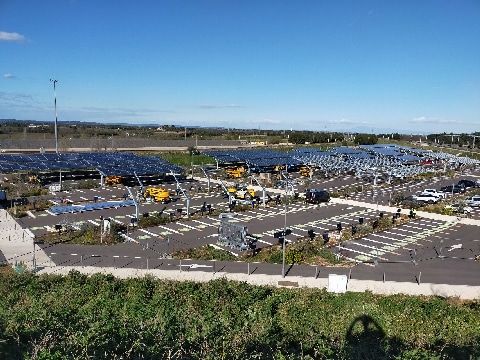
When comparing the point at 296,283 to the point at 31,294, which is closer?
the point at 31,294

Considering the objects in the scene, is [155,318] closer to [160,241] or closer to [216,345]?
[216,345]

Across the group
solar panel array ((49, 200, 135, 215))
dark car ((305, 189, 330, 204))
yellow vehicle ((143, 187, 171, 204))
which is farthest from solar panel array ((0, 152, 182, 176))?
dark car ((305, 189, 330, 204))

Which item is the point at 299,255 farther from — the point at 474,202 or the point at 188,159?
the point at 188,159

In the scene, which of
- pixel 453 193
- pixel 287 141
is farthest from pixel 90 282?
pixel 287 141

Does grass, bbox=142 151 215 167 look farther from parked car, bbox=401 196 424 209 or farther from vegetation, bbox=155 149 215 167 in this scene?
parked car, bbox=401 196 424 209

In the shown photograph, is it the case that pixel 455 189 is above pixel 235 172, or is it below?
below

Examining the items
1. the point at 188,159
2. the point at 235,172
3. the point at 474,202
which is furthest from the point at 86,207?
the point at 188,159

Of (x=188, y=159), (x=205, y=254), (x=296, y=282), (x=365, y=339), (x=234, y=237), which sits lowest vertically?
(x=365, y=339)

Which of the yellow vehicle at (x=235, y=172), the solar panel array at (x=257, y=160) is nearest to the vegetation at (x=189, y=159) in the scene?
the solar panel array at (x=257, y=160)
